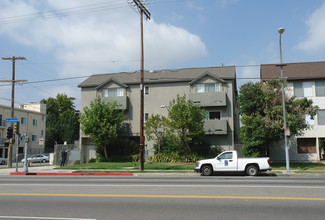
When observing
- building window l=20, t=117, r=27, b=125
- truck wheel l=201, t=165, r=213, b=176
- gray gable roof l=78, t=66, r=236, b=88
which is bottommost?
truck wheel l=201, t=165, r=213, b=176

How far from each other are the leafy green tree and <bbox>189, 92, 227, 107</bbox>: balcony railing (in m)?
4.14

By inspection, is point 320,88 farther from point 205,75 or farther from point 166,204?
point 166,204

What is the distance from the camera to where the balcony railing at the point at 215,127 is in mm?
29484

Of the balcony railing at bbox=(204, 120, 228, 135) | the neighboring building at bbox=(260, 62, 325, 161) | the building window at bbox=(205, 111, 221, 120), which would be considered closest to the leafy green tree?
the balcony railing at bbox=(204, 120, 228, 135)

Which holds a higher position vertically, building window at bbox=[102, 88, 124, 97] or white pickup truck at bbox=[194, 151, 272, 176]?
building window at bbox=[102, 88, 124, 97]

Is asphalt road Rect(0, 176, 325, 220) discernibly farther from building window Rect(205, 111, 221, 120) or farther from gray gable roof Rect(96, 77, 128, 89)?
gray gable roof Rect(96, 77, 128, 89)

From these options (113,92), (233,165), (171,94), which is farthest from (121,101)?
(233,165)

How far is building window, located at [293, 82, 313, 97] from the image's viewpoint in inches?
1203

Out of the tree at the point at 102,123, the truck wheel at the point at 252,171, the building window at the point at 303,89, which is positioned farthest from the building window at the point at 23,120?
the truck wheel at the point at 252,171

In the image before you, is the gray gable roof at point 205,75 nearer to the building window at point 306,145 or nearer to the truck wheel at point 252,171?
the building window at point 306,145

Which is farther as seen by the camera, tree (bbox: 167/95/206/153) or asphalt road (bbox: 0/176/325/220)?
tree (bbox: 167/95/206/153)

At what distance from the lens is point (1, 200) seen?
29.6 feet

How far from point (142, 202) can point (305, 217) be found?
421 centimetres

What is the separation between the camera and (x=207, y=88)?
103 ft
